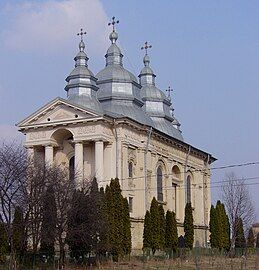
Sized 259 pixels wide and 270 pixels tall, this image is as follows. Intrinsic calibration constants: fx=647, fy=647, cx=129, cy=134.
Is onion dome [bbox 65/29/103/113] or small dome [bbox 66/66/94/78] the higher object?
small dome [bbox 66/66/94/78]

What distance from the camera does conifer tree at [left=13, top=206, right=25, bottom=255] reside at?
37250 millimetres

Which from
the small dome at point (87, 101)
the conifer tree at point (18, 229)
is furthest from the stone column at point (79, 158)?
the conifer tree at point (18, 229)

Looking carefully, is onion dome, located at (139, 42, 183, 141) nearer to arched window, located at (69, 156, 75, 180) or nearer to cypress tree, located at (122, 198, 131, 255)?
arched window, located at (69, 156, 75, 180)

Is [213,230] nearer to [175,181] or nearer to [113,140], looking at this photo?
[175,181]

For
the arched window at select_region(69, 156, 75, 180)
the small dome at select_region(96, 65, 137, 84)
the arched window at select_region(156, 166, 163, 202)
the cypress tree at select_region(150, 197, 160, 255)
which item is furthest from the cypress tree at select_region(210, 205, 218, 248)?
the small dome at select_region(96, 65, 137, 84)

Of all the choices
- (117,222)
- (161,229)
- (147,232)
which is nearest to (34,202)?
(117,222)

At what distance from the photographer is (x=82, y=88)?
53812 millimetres

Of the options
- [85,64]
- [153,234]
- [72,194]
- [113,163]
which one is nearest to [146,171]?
[113,163]

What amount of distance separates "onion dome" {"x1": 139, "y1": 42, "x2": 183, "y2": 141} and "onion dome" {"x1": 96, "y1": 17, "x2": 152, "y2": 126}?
7476 millimetres

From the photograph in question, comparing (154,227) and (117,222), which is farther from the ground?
(117,222)

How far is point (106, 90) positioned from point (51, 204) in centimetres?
1985

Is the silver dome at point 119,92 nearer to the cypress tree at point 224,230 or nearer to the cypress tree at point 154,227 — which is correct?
the cypress tree at point 154,227

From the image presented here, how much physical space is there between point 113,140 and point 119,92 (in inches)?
266

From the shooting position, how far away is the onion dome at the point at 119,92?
180 feet
